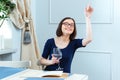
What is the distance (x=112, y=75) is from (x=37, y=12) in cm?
138

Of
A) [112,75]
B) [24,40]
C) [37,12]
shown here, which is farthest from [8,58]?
[112,75]

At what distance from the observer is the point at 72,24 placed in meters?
2.60

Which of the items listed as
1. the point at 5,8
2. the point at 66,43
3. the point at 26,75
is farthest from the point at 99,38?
the point at 26,75

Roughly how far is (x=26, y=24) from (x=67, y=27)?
0.95m

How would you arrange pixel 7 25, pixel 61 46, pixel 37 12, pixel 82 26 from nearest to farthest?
pixel 61 46 → pixel 7 25 → pixel 82 26 → pixel 37 12

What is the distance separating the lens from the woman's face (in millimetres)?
2582

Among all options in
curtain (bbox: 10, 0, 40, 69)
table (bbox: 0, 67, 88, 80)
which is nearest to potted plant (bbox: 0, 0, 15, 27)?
curtain (bbox: 10, 0, 40, 69)

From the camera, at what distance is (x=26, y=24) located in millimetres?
3400

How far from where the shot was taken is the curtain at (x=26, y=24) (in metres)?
3.23

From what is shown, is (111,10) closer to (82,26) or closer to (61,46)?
(82,26)

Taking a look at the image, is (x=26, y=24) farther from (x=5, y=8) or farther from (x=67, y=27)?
(x=67, y=27)

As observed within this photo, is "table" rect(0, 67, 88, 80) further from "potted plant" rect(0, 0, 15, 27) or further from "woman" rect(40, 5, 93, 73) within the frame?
"potted plant" rect(0, 0, 15, 27)

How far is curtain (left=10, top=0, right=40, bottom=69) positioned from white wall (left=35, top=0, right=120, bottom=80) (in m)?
0.38

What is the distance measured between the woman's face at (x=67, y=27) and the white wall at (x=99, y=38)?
0.93m
